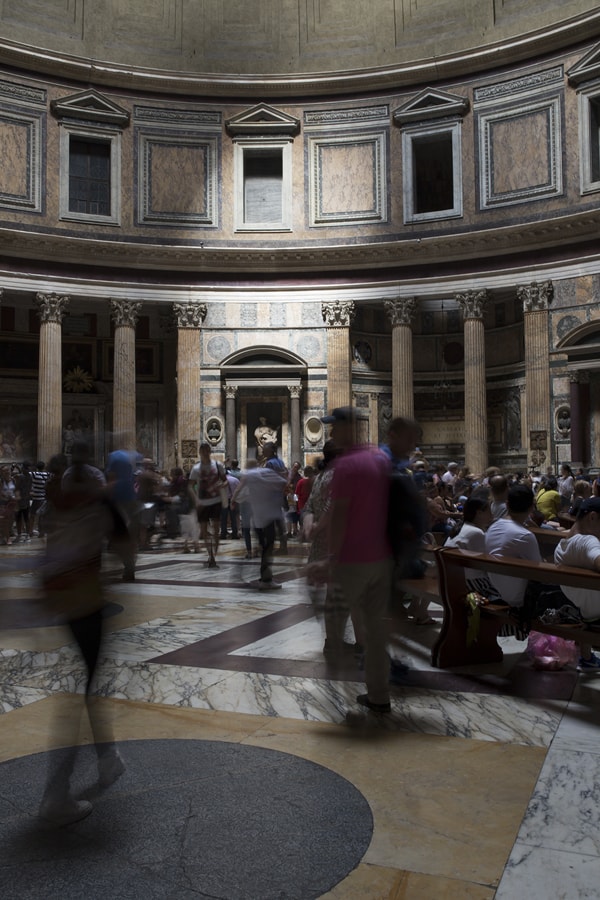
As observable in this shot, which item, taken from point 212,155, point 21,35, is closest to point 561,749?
point 212,155

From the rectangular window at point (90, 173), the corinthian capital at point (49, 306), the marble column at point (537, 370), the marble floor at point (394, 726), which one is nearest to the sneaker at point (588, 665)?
the marble floor at point (394, 726)

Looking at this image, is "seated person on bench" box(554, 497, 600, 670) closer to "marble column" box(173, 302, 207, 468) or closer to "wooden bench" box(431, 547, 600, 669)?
"wooden bench" box(431, 547, 600, 669)

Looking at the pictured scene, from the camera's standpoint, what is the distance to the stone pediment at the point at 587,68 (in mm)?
22297

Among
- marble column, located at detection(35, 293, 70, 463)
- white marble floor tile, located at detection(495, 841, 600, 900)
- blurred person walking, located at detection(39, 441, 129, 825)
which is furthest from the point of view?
marble column, located at detection(35, 293, 70, 463)

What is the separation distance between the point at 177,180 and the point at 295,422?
8.67m

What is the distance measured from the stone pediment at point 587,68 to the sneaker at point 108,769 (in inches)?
941

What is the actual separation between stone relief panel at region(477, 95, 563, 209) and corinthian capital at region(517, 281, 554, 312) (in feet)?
8.44

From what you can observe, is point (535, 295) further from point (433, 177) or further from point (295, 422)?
point (295, 422)

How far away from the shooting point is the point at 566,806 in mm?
3457

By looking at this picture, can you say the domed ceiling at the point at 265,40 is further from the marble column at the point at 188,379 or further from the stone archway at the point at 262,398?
the stone archway at the point at 262,398

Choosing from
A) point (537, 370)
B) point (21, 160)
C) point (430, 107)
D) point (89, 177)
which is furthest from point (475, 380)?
point (21, 160)

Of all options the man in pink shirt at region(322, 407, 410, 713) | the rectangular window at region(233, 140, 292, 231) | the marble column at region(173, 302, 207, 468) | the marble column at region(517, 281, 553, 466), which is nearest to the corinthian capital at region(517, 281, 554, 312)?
the marble column at region(517, 281, 553, 466)

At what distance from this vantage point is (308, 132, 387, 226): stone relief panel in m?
25.3

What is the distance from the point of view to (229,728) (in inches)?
178
